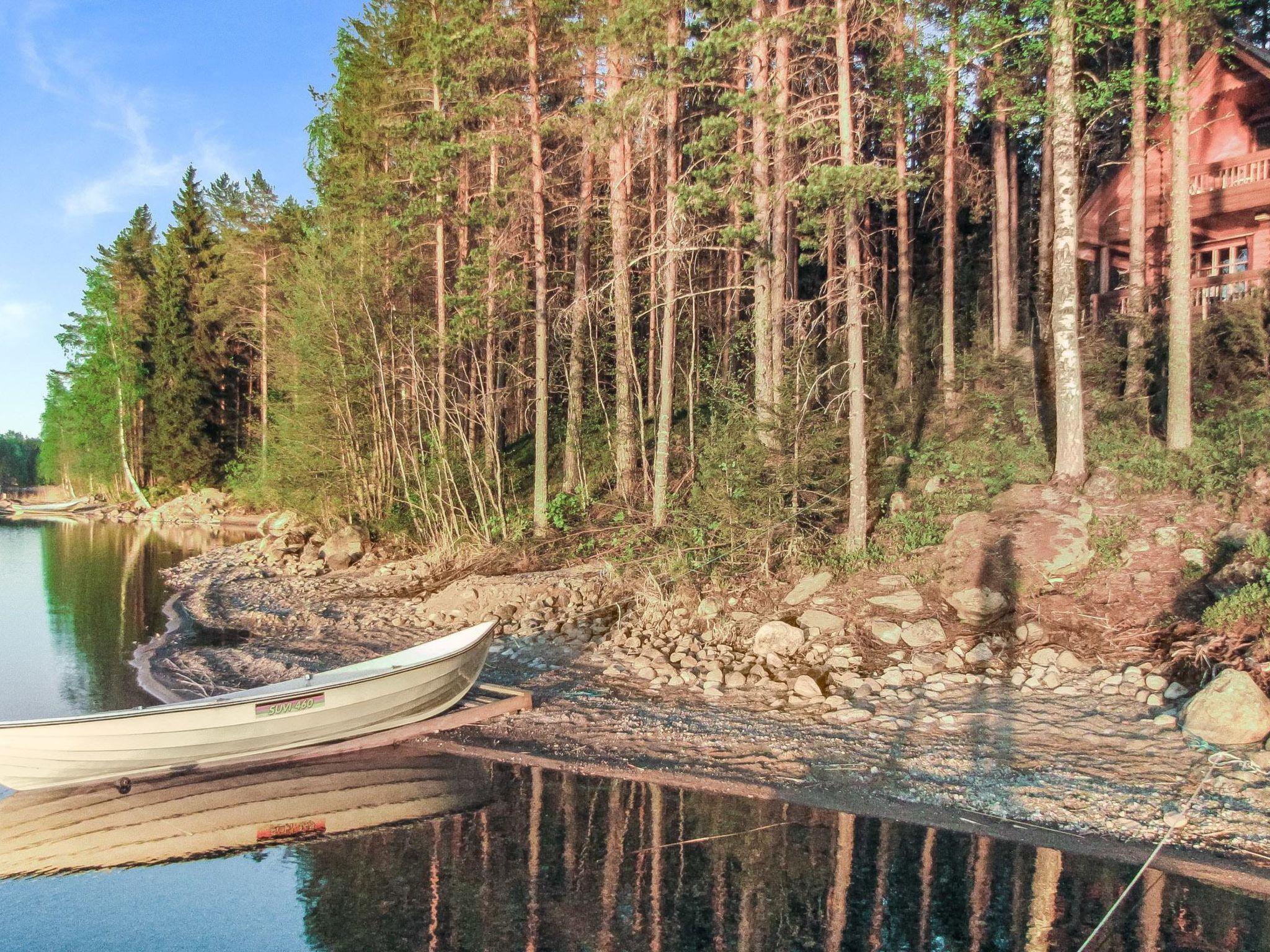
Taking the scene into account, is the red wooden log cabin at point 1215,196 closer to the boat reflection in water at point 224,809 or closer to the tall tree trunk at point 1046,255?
the tall tree trunk at point 1046,255

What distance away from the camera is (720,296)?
2681 cm

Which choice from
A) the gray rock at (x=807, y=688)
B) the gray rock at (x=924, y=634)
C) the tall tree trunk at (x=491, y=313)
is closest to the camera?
the gray rock at (x=807, y=688)

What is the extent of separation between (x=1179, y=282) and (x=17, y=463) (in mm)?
127149

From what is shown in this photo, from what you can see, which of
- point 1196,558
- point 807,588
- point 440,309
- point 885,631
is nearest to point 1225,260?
point 1196,558

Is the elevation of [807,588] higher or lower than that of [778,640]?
higher

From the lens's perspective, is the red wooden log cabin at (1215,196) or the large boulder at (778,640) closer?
the large boulder at (778,640)

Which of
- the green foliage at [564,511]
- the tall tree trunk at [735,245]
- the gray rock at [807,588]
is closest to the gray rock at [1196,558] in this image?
the gray rock at [807,588]

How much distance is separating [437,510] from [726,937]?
15.8 metres

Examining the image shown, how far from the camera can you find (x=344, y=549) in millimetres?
22719

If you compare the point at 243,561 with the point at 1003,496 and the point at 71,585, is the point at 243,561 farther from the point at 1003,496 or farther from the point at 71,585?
the point at 1003,496

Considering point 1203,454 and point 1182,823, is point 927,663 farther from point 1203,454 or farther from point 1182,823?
point 1203,454

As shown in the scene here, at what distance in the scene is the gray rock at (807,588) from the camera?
12953 millimetres

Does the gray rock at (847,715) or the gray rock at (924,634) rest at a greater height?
the gray rock at (924,634)

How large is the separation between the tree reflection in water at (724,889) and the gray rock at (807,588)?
5.31 metres
